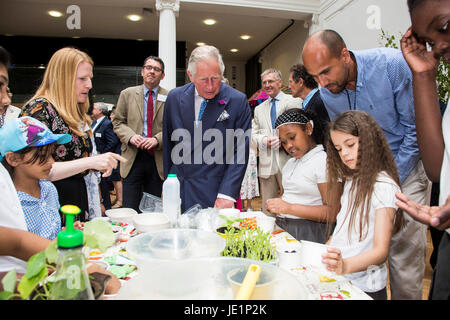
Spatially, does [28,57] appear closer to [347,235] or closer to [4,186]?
[4,186]

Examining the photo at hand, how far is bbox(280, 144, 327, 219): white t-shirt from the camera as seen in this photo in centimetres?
172

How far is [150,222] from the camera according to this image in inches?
51.4

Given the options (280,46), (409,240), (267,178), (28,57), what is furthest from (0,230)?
(28,57)

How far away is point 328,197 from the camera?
1531mm

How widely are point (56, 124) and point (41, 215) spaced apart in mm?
510

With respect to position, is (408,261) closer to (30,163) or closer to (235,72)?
(30,163)

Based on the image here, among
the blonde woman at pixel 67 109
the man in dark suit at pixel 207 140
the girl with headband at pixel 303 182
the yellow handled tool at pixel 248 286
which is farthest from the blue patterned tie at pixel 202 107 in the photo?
the yellow handled tool at pixel 248 286

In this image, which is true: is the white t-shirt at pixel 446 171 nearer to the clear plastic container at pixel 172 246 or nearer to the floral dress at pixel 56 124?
the clear plastic container at pixel 172 246

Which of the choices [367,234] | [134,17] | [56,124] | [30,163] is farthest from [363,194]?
[134,17]

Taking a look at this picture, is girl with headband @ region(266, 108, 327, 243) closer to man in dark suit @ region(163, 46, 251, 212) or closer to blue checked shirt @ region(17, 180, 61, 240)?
man in dark suit @ region(163, 46, 251, 212)

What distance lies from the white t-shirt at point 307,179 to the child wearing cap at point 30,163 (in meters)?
1.19

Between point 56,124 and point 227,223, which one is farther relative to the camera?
point 56,124

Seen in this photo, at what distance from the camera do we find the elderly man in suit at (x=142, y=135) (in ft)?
9.10

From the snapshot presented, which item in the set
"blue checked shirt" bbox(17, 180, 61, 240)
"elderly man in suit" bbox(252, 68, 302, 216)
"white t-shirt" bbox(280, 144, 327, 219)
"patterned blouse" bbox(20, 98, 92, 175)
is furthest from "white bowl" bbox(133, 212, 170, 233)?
"elderly man in suit" bbox(252, 68, 302, 216)
